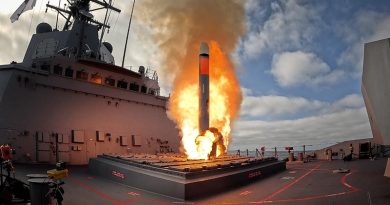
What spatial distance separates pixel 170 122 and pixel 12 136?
42.2ft

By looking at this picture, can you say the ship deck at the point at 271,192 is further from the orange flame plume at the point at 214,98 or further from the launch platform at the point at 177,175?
the orange flame plume at the point at 214,98

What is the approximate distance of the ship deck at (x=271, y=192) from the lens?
34.6 feet

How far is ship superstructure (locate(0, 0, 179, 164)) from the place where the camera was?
1780cm

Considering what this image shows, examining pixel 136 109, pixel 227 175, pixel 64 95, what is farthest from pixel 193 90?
pixel 227 175

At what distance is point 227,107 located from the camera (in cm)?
2250

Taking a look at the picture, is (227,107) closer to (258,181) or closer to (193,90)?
(193,90)

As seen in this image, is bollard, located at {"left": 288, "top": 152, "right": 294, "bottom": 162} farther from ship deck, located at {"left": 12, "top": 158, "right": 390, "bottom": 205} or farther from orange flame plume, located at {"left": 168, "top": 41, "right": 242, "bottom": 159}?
ship deck, located at {"left": 12, "top": 158, "right": 390, "bottom": 205}

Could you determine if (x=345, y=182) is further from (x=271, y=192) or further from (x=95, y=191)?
(x=95, y=191)

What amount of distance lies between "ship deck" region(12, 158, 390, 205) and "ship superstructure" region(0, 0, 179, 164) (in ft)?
11.1

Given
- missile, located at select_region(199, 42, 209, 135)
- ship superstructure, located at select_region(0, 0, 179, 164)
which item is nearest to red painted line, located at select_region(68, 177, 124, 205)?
ship superstructure, located at select_region(0, 0, 179, 164)

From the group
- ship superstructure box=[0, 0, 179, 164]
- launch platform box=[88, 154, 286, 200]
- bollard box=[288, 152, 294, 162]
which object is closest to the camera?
launch platform box=[88, 154, 286, 200]

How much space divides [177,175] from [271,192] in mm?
3693

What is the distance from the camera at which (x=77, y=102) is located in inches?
820

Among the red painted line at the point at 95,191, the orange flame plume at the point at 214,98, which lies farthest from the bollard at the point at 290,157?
the red painted line at the point at 95,191
